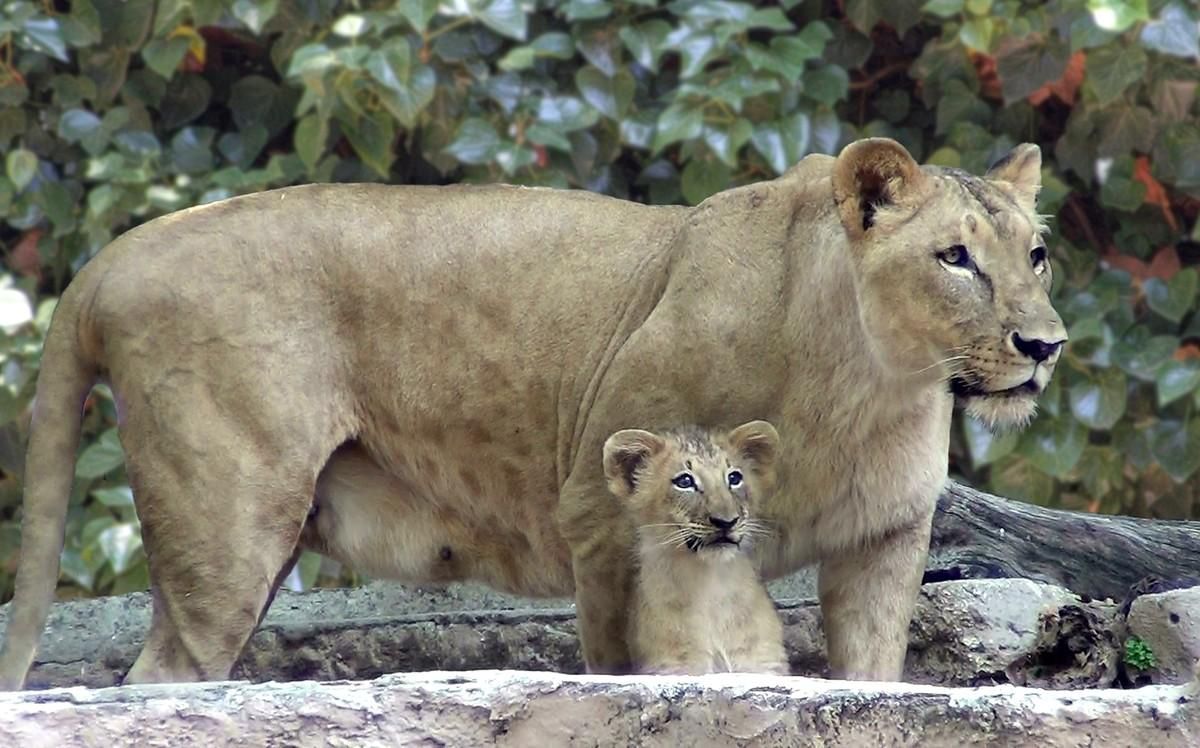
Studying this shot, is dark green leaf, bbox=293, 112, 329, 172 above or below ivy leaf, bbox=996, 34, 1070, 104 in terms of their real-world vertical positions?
below

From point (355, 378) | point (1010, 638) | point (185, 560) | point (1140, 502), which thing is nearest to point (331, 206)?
point (355, 378)

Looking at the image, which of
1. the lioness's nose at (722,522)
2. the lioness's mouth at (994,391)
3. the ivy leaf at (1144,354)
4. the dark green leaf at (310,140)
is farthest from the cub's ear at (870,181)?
the dark green leaf at (310,140)

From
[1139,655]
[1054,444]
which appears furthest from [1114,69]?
[1139,655]

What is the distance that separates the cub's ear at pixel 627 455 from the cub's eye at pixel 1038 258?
2.52ft

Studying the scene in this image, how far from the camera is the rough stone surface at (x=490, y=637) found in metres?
4.55

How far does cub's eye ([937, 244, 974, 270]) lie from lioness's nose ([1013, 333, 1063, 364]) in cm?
16

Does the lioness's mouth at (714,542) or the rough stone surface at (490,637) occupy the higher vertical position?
the lioness's mouth at (714,542)

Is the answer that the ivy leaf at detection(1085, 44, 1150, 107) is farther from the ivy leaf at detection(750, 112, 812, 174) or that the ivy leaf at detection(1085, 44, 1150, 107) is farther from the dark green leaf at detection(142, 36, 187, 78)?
the dark green leaf at detection(142, 36, 187, 78)

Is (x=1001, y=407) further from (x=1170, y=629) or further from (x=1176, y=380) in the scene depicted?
(x=1176, y=380)

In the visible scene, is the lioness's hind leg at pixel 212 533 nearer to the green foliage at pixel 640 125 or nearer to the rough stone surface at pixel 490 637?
the rough stone surface at pixel 490 637

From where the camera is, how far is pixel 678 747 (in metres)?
3.12

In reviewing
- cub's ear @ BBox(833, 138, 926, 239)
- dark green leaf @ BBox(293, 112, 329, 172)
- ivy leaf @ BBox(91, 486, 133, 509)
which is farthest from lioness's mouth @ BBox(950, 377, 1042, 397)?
ivy leaf @ BBox(91, 486, 133, 509)

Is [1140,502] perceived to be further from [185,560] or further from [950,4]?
[185,560]

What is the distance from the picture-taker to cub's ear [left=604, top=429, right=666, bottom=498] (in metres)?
4.16
